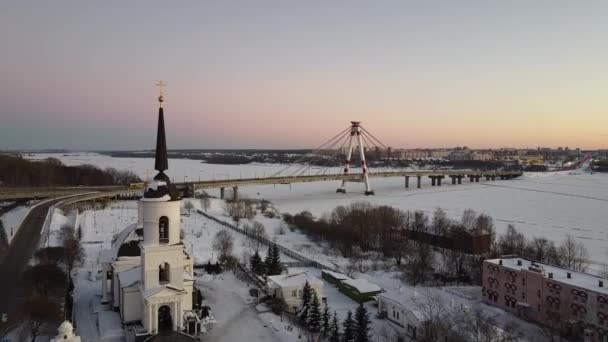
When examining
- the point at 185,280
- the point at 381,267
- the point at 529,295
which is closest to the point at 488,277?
the point at 529,295

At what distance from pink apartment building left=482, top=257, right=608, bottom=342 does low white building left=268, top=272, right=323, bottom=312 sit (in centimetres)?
578

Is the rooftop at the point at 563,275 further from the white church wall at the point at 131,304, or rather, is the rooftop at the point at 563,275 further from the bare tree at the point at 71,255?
the bare tree at the point at 71,255

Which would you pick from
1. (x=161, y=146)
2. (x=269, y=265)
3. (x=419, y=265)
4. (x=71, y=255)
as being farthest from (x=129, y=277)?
(x=419, y=265)

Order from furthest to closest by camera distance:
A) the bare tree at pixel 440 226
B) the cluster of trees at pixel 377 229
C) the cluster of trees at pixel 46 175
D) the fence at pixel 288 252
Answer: the cluster of trees at pixel 46 175
the bare tree at pixel 440 226
the cluster of trees at pixel 377 229
the fence at pixel 288 252

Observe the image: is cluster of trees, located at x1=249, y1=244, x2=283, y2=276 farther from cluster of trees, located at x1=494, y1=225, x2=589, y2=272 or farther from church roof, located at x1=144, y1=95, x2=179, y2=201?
cluster of trees, located at x1=494, y1=225, x2=589, y2=272

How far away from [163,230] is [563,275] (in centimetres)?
1181

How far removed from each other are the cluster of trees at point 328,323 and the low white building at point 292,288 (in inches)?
10.2

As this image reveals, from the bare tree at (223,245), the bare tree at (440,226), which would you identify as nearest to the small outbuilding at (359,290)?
the bare tree at (223,245)

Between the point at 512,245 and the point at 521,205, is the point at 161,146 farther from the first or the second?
the point at 521,205

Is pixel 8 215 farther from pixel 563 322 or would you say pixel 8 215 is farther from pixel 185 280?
pixel 563 322

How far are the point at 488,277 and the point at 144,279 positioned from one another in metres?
11.0

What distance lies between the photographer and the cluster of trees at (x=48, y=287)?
38.0ft

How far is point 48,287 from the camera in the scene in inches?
547

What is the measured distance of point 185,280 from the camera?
1287cm
